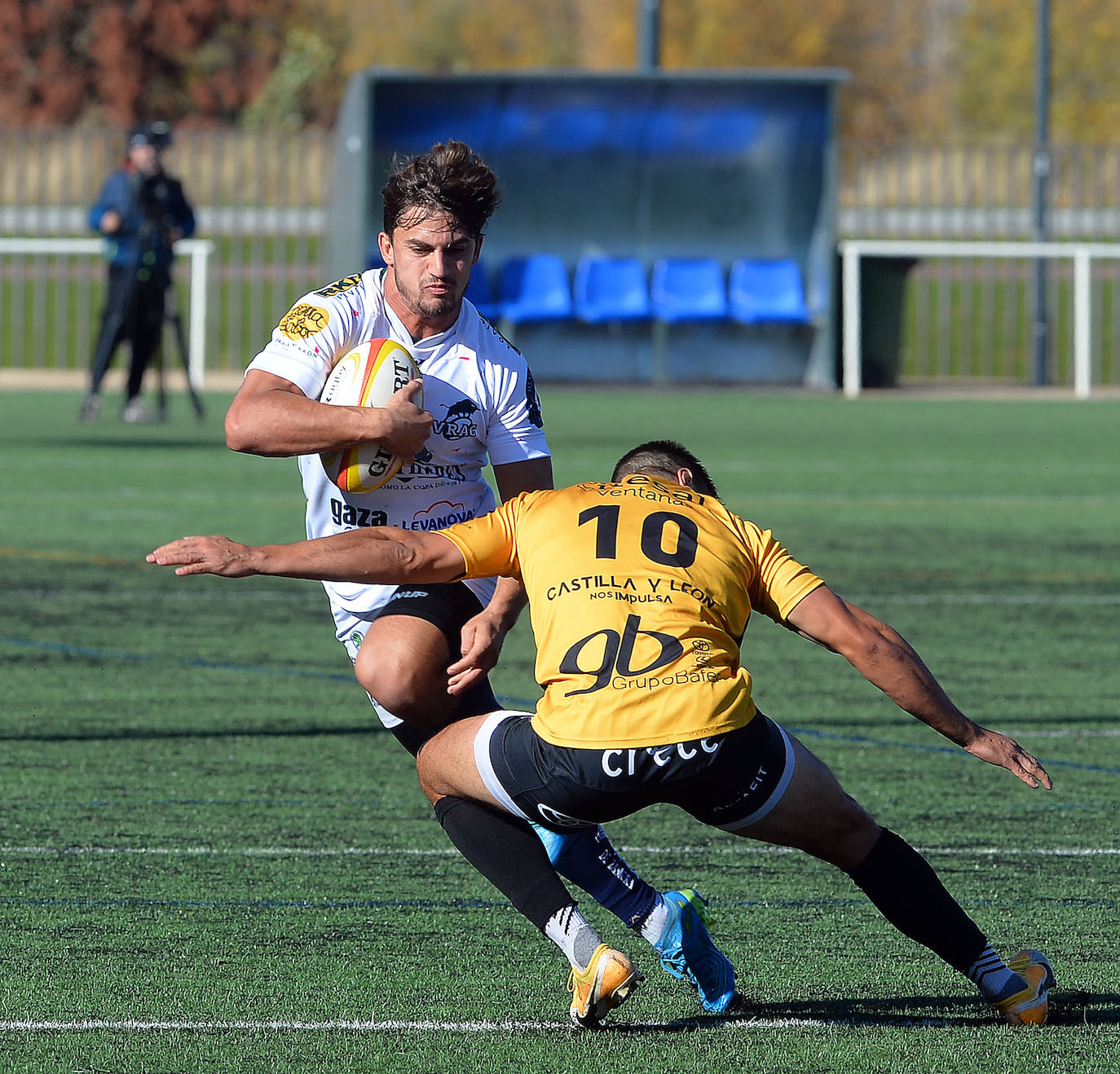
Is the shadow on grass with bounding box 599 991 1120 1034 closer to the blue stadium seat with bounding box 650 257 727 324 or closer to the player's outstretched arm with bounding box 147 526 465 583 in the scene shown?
the player's outstretched arm with bounding box 147 526 465 583

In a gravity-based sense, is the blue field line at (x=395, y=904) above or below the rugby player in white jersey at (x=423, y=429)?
below

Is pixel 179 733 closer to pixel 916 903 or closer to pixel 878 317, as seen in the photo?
pixel 916 903

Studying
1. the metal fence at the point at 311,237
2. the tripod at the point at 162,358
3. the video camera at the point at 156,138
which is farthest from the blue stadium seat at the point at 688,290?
the video camera at the point at 156,138

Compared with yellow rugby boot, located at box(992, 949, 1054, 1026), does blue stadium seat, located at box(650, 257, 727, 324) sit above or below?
above

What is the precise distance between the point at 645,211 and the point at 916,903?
77.9 ft

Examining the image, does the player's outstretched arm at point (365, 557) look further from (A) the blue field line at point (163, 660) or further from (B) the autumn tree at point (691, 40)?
(B) the autumn tree at point (691, 40)

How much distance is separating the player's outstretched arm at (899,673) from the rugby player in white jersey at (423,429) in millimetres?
797

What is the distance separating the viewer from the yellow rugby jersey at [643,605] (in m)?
4.07

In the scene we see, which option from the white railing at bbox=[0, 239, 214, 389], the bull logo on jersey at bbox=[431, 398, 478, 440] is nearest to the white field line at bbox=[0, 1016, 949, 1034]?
the bull logo on jersey at bbox=[431, 398, 478, 440]

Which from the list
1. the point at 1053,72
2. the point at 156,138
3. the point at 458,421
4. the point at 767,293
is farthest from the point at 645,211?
the point at 1053,72

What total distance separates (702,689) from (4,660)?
5.18 metres

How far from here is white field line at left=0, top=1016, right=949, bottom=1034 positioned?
423 cm

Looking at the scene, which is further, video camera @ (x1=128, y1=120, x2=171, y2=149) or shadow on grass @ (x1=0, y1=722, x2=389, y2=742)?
video camera @ (x1=128, y1=120, x2=171, y2=149)

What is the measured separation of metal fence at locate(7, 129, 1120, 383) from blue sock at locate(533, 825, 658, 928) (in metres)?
22.8
